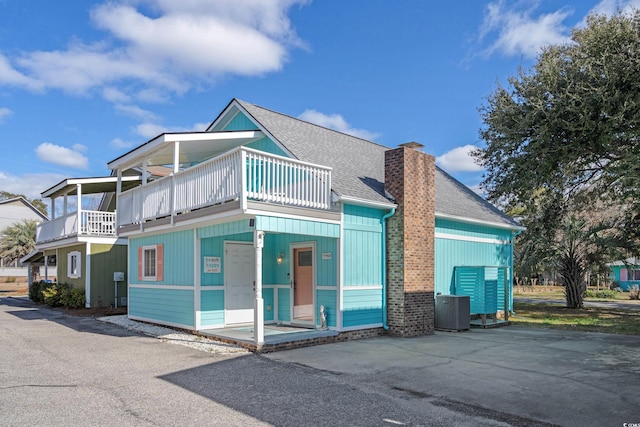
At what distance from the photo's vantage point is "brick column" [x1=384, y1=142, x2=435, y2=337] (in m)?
12.5

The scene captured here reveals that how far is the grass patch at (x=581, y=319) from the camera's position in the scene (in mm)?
14587

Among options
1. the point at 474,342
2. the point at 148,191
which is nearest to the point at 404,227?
the point at 474,342

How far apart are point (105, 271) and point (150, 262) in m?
6.60

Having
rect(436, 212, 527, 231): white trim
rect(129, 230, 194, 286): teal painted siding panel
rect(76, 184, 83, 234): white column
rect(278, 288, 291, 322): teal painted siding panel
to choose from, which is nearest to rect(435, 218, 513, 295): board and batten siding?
rect(436, 212, 527, 231): white trim

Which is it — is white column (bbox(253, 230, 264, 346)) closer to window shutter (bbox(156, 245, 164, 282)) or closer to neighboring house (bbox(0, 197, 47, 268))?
window shutter (bbox(156, 245, 164, 282))

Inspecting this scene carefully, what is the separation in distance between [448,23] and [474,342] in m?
8.49

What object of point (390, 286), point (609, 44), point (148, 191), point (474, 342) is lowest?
point (474, 342)

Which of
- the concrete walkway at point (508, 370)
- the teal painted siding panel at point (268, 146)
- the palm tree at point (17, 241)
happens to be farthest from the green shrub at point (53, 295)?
the palm tree at point (17, 241)

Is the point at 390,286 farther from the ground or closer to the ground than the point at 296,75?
closer to the ground

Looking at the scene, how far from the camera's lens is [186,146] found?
13.7 metres

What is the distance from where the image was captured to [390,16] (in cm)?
1406

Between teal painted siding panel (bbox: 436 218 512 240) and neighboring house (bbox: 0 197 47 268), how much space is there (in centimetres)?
4400

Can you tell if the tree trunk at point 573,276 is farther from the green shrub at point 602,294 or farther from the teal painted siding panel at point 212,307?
the teal painted siding panel at point 212,307

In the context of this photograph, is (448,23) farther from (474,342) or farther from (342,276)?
(474,342)
